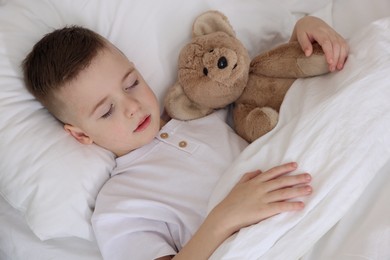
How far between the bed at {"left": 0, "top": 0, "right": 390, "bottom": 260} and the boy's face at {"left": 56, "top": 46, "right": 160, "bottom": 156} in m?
0.05

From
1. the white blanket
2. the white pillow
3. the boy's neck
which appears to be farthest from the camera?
the boy's neck

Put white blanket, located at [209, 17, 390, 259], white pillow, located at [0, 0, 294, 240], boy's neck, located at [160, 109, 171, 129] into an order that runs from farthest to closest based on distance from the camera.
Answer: boy's neck, located at [160, 109, 171, 129]
white pillow, located at [0, 0, 294, 240]
white blanket, located at [209, 17, 390, 259]

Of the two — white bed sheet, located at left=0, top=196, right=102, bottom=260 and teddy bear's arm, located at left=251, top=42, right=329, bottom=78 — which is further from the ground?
teddy bear's arm, located at left=251, top=42, right=329, bottom=78

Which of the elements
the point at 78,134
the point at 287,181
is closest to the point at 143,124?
the point at 78,134

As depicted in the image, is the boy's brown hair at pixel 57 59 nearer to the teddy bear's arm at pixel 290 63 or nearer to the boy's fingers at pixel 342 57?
the teddy bear's arm at pixel 290 63

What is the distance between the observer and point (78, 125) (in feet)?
3.30

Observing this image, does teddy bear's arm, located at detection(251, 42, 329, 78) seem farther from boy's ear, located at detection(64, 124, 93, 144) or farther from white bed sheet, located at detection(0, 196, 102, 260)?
white bed sheet, located at detection(0, 196, 102, 260)

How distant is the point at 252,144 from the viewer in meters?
0.93

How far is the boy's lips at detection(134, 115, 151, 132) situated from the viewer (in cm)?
100

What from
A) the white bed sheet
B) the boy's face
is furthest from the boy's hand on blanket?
the white bed sheet

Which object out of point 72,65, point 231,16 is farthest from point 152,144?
point 231,16

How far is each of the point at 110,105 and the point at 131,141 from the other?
93 millimetres

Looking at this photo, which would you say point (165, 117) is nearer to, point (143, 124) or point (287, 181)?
point (143, 124)

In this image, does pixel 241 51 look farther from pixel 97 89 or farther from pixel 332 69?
pixel 97 89
